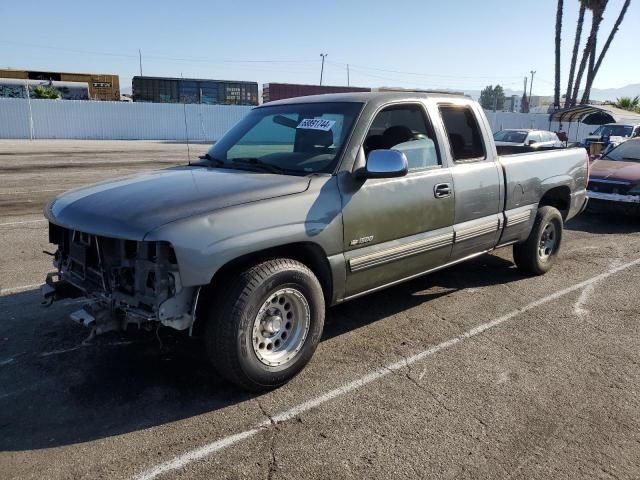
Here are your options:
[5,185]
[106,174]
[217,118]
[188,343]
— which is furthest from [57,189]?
[217,118]

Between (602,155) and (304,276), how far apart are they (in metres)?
10.0

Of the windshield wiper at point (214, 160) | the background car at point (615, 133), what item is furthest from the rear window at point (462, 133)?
the background car at point (615, 133)

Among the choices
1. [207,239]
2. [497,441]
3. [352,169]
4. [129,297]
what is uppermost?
[352,169]

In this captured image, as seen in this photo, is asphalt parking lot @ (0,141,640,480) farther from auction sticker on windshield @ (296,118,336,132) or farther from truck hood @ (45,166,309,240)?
auction sticker on windshield @ (296,118,336,132)

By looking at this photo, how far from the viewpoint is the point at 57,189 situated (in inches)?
454

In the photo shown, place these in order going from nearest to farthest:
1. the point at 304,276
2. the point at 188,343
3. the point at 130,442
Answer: the point at 130,442 → the point at 304,276 → the point at 188,343

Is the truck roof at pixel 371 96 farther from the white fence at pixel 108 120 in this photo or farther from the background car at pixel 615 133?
the white fence at pixel 108 120

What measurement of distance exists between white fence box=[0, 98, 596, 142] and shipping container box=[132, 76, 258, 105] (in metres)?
5.15

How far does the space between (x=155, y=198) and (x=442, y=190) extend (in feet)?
7.70

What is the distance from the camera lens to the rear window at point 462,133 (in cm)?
474

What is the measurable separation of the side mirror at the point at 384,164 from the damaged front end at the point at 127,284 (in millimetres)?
1469

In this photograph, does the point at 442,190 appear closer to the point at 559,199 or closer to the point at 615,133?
the point at 559,199

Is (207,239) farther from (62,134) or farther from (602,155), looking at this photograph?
(62,134)

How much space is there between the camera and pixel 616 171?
975 centimetres
